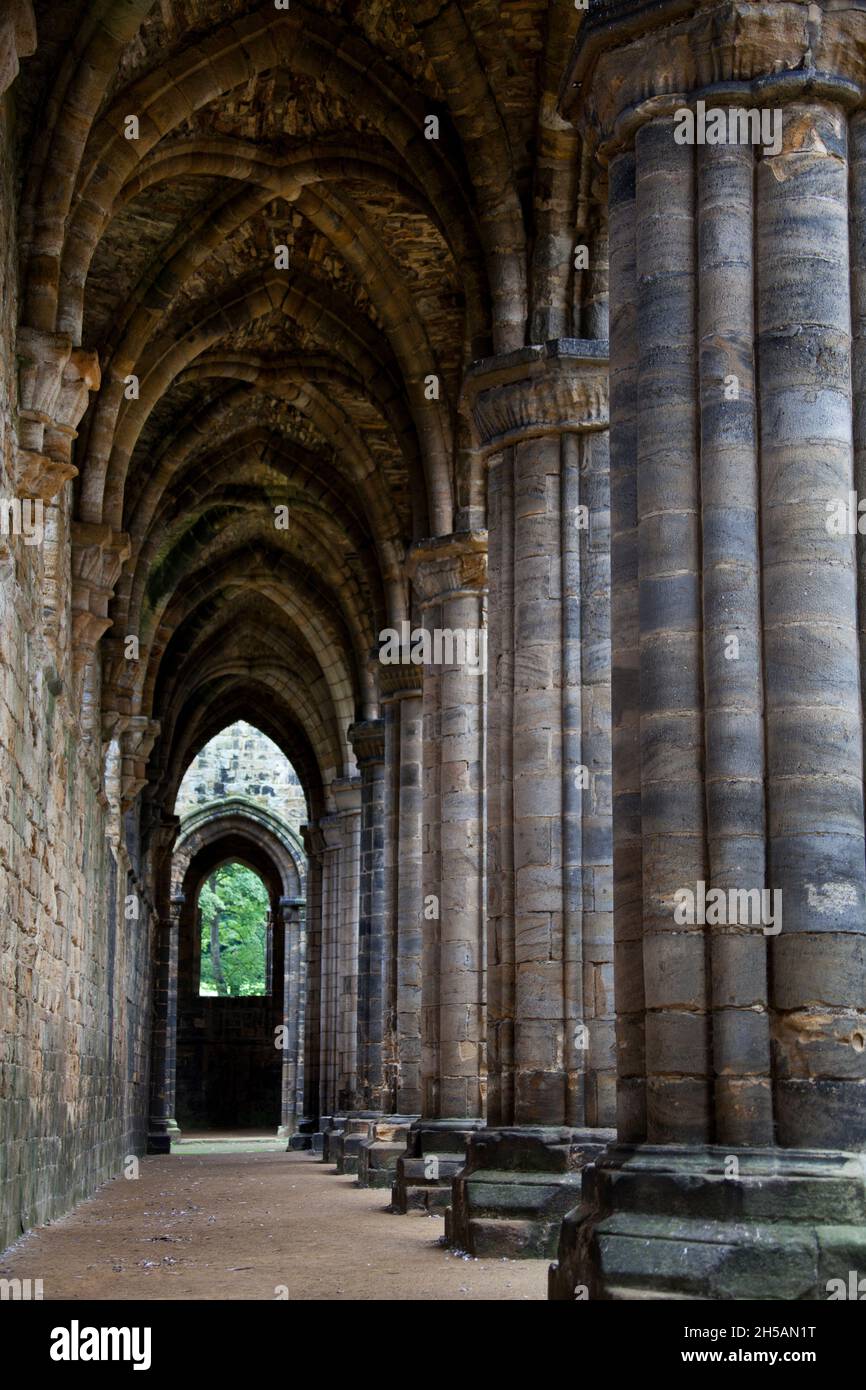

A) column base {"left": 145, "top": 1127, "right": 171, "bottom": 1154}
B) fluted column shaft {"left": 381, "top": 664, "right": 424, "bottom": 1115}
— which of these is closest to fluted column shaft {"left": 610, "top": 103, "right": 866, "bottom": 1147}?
fluted column shaft {"left": 381, "top": 664, "right": 424, "bottom": 1115}

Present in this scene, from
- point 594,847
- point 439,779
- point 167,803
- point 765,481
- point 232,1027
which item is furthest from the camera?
point 232,1027

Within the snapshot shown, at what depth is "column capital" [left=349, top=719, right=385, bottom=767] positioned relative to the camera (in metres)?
25.7

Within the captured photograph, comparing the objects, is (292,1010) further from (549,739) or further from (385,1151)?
(549,739)

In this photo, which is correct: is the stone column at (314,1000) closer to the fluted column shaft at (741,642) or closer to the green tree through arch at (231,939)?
the fluted column shaft at (741,642)

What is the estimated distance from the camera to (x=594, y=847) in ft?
39.0

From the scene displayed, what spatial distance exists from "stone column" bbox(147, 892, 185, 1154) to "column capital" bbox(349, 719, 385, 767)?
1062 cm

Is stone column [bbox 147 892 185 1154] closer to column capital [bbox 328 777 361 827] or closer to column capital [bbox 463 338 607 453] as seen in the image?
column capital [bbox 328 777 361 827]

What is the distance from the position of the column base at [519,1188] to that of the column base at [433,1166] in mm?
3070

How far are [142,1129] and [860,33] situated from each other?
89.2ft

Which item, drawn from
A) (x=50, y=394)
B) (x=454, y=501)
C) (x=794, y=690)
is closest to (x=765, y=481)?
(x=794, y=690)

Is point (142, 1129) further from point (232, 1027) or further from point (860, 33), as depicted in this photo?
point (860, 33)

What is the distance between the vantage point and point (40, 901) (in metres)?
13.4

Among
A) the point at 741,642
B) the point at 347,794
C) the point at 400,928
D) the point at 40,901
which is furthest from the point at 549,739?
the point at 347,794

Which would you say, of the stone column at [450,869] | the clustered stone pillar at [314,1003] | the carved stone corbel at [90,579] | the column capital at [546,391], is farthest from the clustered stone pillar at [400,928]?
the clustered stone pillar at [314,1003]
